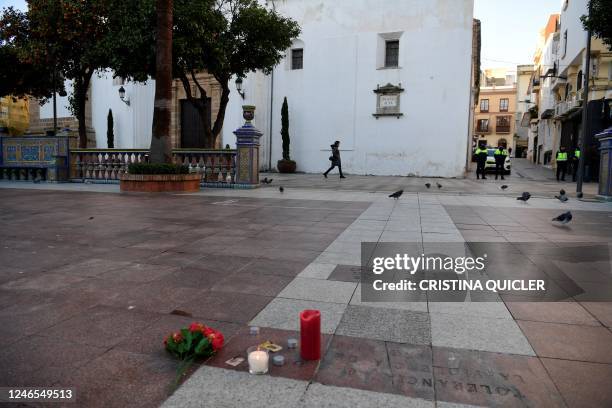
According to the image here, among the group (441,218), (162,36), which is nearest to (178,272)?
(441,218)

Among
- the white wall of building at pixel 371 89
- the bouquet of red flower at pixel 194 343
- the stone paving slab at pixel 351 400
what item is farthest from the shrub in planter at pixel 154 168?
the white wall of building at pixel 371 89

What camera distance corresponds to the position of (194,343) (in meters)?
2.40

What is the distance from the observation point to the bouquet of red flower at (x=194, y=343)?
2371mm

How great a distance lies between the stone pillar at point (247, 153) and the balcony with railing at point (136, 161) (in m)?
0.31

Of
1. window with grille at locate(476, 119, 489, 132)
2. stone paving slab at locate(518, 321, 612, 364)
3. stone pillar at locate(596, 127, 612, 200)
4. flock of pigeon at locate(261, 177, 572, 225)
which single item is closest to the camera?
stone paving slab at locate(518, 321, 612, 364)

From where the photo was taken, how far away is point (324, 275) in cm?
404

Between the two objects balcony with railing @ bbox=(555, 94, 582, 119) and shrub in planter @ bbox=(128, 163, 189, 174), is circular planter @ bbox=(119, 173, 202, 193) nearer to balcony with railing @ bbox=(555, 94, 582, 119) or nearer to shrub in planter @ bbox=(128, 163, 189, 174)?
shrub in planter @ bbox=(128, 163, 189, 174)

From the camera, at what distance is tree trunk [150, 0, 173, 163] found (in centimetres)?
1116

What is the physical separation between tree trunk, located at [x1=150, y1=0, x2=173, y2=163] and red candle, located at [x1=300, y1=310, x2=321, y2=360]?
34.2 ft

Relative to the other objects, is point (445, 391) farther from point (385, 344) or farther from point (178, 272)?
point (178, 272)

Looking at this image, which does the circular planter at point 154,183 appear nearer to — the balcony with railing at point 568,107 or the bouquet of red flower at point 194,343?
the bouquet of red flower at point 194,343

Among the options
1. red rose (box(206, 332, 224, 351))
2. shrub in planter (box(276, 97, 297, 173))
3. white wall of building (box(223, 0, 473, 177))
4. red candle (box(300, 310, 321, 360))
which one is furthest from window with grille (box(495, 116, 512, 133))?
red rose (box(206, 332, 224, 351))

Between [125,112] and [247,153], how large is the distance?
17.0 m

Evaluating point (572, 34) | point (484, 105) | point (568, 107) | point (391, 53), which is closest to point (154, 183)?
point (391, 53)
